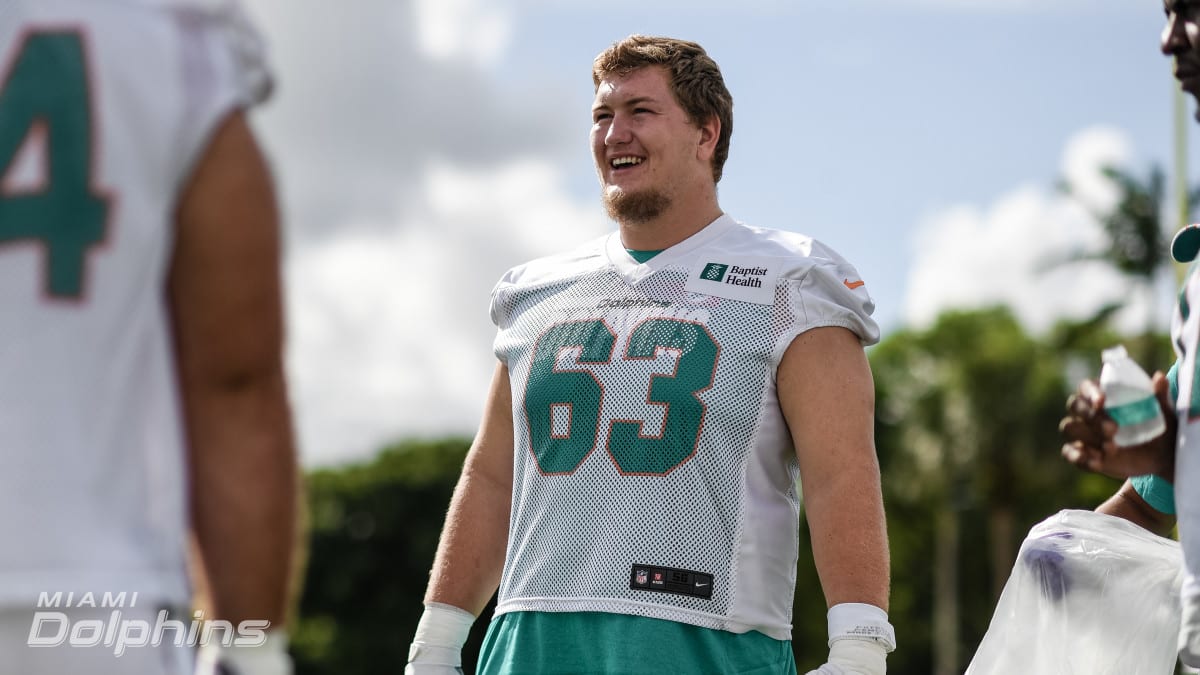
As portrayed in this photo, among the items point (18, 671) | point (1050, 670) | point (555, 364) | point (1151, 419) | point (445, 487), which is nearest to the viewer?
point (18, 671)

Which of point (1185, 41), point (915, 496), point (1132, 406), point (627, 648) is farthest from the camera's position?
point (915, 496)

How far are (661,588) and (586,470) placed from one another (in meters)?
0.39

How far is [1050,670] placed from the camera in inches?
158

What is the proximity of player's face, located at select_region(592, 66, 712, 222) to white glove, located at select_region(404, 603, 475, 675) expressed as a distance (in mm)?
1267

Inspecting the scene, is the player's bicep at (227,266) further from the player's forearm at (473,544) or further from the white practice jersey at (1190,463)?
the player's forearm at (473,544)

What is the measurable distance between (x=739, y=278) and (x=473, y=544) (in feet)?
3.74

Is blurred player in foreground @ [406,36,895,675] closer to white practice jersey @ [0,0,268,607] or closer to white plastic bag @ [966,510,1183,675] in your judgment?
white plastic bag @ [966,510,1183,675]

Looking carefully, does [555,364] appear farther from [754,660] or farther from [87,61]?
[87,61]

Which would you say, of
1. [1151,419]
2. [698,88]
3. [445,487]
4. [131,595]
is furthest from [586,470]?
[445,487]

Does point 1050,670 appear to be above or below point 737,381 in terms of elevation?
below

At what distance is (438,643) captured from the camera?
4.52 meters

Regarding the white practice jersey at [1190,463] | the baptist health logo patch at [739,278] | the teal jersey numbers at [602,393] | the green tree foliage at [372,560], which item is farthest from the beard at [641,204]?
the green tree foliage at [372,560]

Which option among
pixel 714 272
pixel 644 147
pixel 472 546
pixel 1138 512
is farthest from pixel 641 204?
pixel 1138 512

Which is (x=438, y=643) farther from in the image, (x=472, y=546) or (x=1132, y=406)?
(x=1132, y=406)
